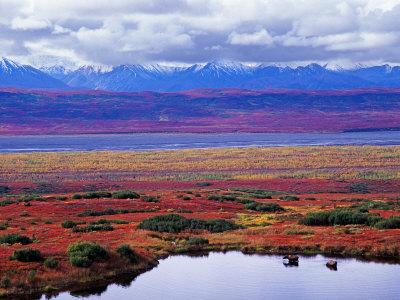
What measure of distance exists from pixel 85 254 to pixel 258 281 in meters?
9.20

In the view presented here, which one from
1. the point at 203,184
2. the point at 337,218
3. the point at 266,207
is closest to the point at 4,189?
the point at 203,184

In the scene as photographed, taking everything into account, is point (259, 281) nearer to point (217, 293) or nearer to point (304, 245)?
point (217, 293)

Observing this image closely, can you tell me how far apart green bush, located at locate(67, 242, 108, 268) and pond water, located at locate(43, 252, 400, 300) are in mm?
2143

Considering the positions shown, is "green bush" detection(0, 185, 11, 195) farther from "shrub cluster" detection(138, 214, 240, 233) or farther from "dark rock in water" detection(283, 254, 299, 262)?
"dark rock in water" detection(283, 254, 299, 262)

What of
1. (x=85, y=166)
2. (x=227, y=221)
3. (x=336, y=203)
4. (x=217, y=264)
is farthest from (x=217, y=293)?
(x=85, y=166)

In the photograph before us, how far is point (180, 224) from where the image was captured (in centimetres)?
5225

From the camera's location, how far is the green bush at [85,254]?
37.6 m

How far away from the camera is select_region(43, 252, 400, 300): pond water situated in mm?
34031

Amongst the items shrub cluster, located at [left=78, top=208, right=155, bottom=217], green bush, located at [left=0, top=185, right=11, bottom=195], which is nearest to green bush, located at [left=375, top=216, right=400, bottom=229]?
shrub cluster, located at [left=78, top=208, right=155, bottom=217]

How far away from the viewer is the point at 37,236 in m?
47.5

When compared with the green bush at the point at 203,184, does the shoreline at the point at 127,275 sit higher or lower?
lower

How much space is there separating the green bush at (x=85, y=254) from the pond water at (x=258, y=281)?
2.14 metres

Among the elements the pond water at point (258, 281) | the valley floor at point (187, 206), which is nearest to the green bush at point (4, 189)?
the valley floor at point (187, 206)

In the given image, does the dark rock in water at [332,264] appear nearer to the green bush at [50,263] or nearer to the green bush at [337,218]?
the green bush at [337,218]
